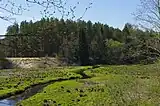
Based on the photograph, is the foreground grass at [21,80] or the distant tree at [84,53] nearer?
the foreground grass at [21,80]

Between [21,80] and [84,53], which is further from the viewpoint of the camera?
[84,53]

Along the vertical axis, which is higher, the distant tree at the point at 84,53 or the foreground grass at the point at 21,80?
the distant tree at the point at 84,53

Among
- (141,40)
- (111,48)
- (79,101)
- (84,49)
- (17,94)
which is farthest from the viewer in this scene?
(111,48)

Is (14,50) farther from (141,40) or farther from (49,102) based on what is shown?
(49,102)

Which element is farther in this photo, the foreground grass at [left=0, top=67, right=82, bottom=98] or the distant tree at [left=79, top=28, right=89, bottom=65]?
the distant tree at [left=79, top=28, right=89, bottom=65]

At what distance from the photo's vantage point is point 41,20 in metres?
4.86

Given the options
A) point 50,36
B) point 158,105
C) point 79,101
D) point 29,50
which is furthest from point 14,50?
point 79,101

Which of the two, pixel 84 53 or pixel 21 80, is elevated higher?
pixel 84 53

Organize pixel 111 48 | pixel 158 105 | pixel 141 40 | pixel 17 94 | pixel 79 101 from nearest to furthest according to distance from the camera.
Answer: pixel 158 105
pixel 141 40
pixel 79 101
pixel 17 94
pixel 111 48

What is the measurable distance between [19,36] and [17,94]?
3723 centimetres

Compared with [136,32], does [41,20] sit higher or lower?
lower

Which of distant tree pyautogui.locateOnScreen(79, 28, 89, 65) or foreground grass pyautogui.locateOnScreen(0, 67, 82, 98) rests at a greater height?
distant tree pyautogui.locateOnScreen(79, 28, 89, 65)

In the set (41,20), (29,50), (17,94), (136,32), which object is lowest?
(17,94)

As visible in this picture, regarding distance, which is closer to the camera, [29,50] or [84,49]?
[29,50]
